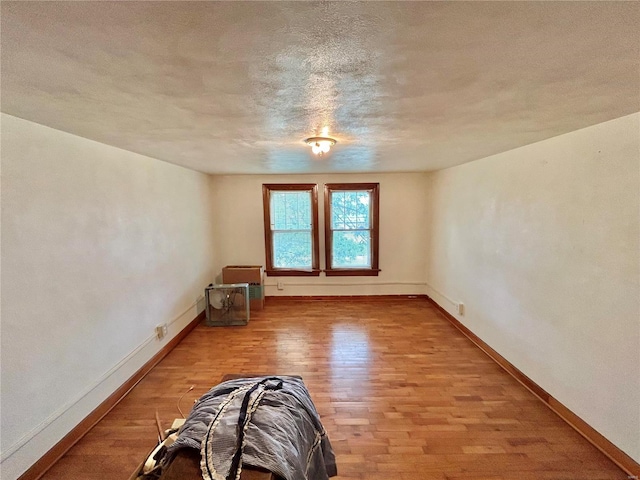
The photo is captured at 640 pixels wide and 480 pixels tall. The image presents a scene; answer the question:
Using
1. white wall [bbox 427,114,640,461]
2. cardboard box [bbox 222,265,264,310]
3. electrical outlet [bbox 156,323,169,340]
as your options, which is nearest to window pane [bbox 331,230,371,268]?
cardboard box [bbox 222,265,264,310]

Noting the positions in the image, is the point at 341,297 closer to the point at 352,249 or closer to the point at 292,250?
the point at 352,249

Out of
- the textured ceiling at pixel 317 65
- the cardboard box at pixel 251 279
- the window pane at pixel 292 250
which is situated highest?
the textured ceiling at pixel 317 65

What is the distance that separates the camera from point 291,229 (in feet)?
16.5

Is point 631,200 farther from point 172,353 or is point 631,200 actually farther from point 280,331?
point 172,353

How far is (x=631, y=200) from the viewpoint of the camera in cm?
175

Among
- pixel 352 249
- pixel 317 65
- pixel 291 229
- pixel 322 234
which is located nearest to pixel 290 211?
pixel 291 229

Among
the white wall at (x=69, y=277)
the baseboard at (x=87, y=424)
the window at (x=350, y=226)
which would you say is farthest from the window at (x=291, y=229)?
the baseboard at (x=87, y=424)

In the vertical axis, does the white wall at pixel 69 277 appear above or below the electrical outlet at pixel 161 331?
above

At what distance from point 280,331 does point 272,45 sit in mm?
3450

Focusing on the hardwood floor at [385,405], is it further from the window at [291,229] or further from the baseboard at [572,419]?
the window at [291,229]

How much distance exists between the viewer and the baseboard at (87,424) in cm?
179

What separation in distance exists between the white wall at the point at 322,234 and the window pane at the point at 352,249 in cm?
22

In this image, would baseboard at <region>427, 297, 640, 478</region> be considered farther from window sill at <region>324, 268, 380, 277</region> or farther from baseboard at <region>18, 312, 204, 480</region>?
baseboard at <region>18, 312, 204, 480</region>

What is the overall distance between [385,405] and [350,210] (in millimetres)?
3179
